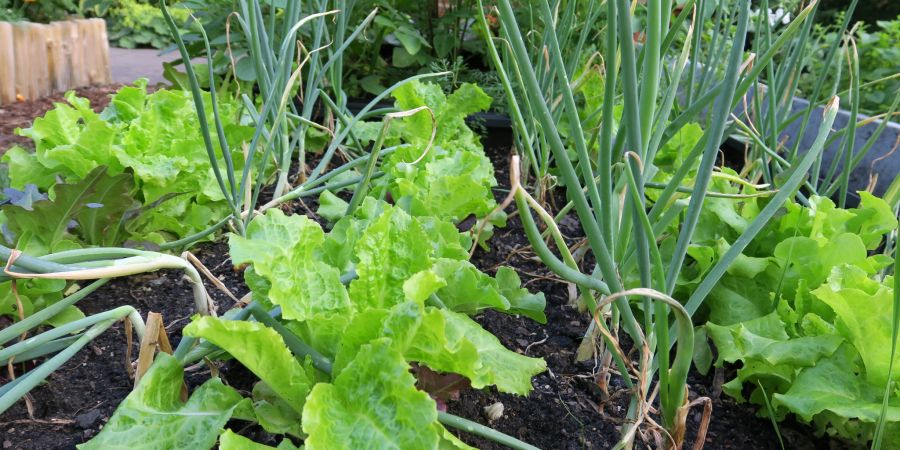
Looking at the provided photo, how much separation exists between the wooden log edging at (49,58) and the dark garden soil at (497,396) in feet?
10.4

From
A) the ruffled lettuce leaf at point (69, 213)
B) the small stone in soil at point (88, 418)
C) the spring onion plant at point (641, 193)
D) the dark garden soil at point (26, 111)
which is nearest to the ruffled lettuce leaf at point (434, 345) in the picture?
the spring onion plant at point (641, 193)

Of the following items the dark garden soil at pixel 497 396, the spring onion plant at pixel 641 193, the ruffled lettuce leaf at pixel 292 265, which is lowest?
the dark garden soil at pixel 497 396

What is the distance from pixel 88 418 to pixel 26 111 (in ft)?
10.4

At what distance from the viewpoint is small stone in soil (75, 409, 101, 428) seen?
2.57ft

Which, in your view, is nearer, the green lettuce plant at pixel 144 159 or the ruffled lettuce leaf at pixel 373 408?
the ruffled lettuce leaf at pixel 373 408

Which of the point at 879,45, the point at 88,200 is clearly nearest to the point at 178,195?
the point at 88,200

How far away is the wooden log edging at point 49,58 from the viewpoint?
351cm

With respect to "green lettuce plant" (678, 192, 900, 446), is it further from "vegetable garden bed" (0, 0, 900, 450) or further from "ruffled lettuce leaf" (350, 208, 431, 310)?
"ruffled lettuce leaf" (350, 208, 431, 310)

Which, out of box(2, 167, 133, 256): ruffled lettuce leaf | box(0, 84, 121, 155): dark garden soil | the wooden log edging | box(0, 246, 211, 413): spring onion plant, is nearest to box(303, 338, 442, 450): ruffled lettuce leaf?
box(0, 246, 211, 413): spring onion plant

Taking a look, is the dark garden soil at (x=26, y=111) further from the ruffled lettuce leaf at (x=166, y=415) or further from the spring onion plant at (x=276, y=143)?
the ruffled lettuce leaf at (x=166, y=415)

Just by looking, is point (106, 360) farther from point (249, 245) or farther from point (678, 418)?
point (678, 418)

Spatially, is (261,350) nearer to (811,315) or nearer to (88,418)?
(88,418)

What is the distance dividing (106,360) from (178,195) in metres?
0.43

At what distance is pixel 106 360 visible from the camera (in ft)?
2.99
